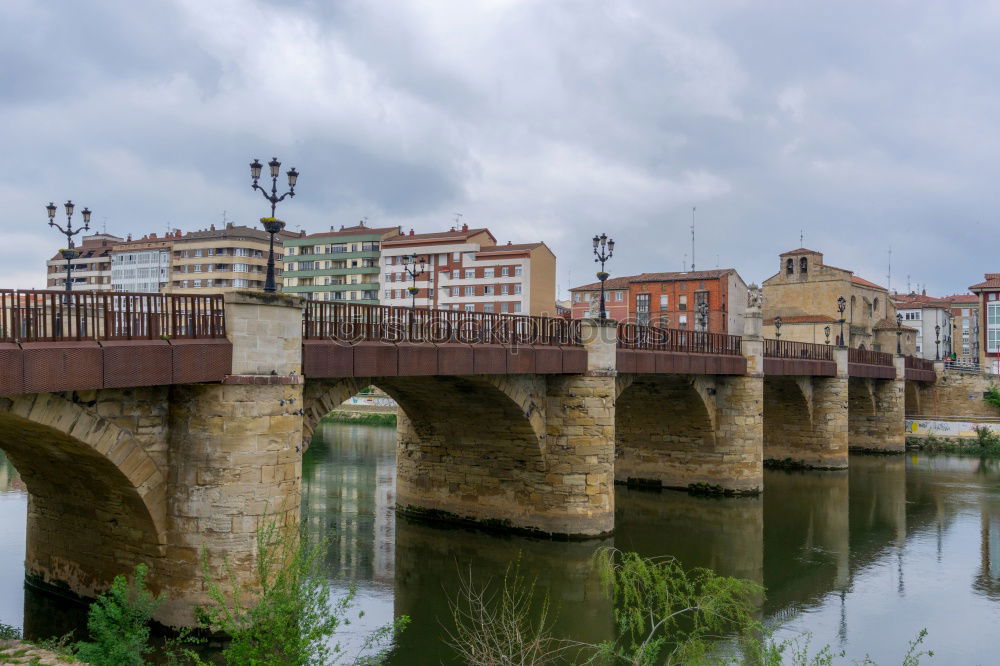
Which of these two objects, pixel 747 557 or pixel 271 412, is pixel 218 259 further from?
pixel 271 412

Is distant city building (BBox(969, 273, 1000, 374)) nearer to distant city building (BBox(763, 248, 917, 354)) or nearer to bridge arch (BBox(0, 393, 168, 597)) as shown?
distant city building (BBox(763, 248, 917, 354))

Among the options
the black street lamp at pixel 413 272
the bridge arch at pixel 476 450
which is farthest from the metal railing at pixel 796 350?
the bridge arch at pixel 476 450

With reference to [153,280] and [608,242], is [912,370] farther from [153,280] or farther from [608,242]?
[153,280]

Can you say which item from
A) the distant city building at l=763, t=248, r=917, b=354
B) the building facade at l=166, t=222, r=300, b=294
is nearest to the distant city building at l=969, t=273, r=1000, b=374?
the distant city building at l=763, t=248, r=917, b=354

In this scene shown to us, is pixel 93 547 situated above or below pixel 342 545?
above

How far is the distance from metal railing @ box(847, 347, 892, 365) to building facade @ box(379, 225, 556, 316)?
27342 millimetres

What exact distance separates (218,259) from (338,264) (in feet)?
39.7

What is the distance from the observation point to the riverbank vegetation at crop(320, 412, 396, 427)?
54.2m

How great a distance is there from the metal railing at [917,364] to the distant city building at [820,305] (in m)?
11.2

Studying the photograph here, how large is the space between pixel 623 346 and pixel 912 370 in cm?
3278

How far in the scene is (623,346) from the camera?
2448cm

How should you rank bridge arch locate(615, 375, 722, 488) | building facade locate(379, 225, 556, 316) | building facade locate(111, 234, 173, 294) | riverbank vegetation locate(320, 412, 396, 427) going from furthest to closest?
building facade locate(111, 234, 173, 294) → building facade locate(379, 225, 556, 316) → riverbank vegetation locate(320, 412, 396, 427) → bridge arch locate(615, 375, 722, 488)

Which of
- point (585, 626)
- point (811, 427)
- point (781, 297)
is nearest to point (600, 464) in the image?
point (585, 626)

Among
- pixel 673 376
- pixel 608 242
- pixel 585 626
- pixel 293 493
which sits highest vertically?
pixel 608 242
